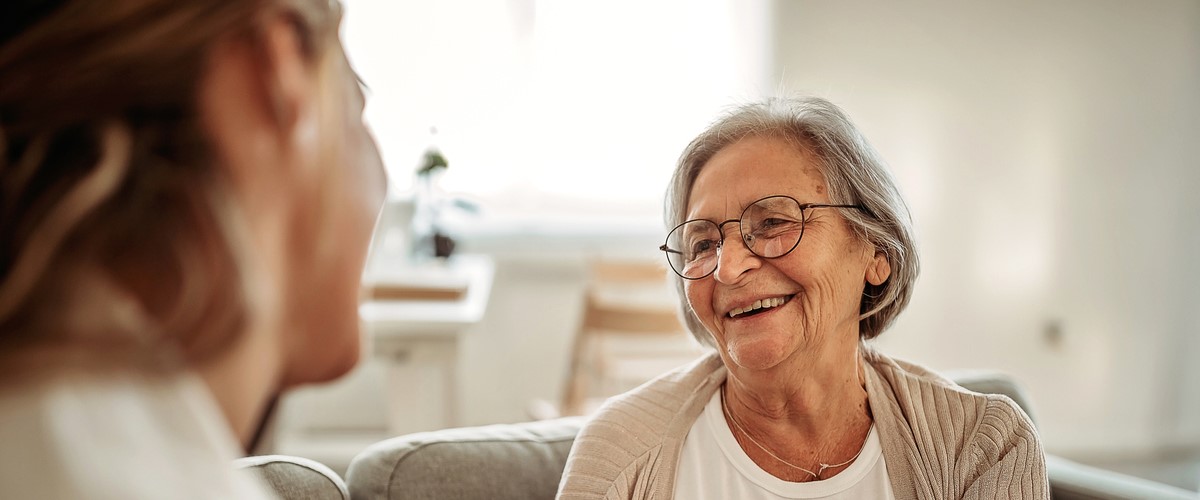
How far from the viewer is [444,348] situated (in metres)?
2.61

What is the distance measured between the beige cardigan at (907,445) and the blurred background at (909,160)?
7.99ft

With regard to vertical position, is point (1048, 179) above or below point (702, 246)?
below

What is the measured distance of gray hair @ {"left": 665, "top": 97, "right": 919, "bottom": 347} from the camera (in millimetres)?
1533

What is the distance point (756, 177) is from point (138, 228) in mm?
1183

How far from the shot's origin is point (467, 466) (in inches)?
59.6

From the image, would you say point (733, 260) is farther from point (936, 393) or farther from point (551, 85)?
point (551, 85)

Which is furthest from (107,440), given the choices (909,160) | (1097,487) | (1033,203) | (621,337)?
(1033,203)

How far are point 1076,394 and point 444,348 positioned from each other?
10.9 feet

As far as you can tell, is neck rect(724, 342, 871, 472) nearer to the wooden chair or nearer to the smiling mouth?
the smiling mouth

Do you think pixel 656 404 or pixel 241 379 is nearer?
pixel 241 379

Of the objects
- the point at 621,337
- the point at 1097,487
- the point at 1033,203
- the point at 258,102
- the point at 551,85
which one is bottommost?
the point at 621,337

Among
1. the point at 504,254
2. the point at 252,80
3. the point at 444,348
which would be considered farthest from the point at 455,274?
the point at 252,80

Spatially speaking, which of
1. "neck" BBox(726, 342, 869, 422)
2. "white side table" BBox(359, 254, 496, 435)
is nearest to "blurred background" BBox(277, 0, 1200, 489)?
"white side table" BBox(359, 254, 496, 435)

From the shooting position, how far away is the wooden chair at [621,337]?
10.3ft
